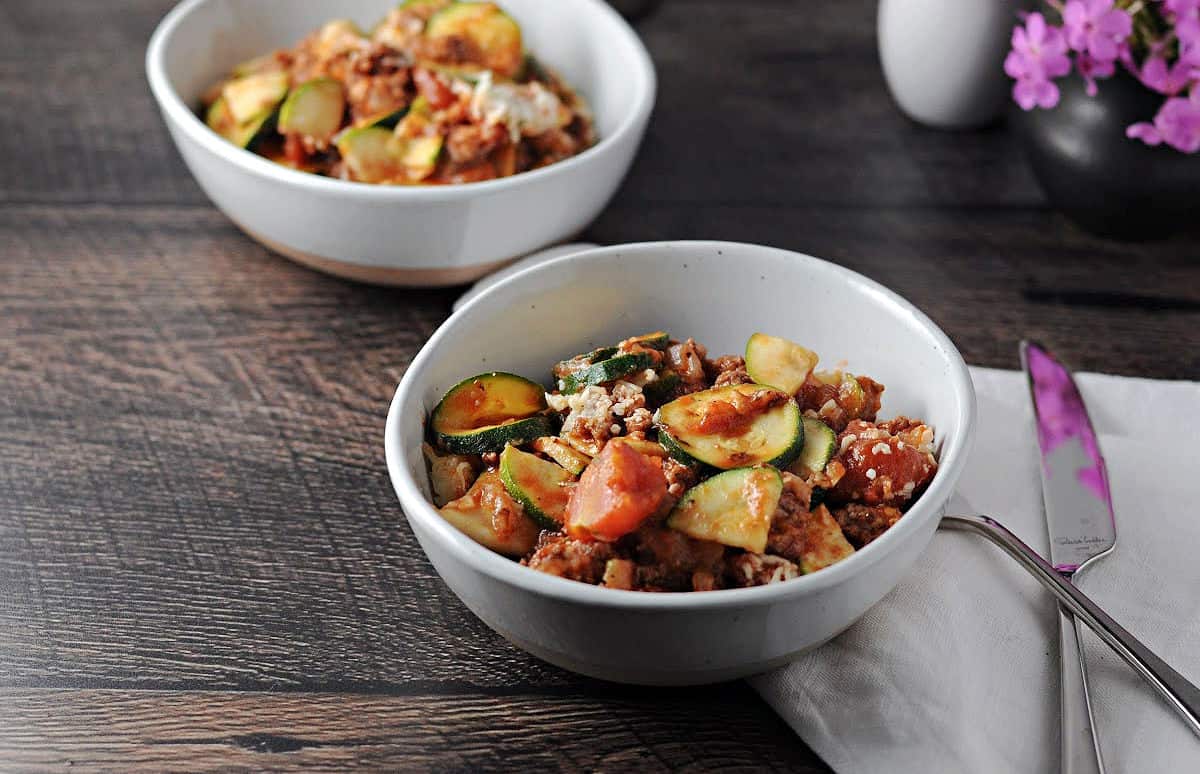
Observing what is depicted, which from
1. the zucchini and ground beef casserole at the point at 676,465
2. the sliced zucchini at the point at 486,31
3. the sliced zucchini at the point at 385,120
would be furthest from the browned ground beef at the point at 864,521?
the sliced zucchini at the point at 486,31

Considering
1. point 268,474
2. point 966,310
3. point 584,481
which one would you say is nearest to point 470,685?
point 584,481

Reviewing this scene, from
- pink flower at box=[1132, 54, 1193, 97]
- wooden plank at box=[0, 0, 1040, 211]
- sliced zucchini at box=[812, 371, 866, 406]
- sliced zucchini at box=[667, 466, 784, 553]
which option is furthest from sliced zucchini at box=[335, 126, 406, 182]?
pink flower at box=[1132, 54, 1193, 97]

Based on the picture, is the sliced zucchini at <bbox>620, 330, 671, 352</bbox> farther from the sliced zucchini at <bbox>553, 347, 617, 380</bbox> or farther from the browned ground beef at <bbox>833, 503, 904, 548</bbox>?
the browned ground beef at <bbox>833, 503, 904, 548</bbox>

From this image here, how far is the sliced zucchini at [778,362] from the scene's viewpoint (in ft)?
4.73

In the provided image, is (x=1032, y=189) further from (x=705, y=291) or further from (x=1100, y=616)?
(x=1100, y=616)

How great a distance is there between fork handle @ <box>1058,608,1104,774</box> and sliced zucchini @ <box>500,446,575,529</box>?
1.83 ft

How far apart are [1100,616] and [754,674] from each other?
1.23ft

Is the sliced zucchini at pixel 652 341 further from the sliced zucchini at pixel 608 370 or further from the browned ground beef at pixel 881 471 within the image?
the browned ground beef at pixel 881 471

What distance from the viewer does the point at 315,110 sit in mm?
1972

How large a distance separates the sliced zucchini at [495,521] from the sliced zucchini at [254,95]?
1.01 metres

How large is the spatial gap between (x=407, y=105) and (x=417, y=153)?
133mm

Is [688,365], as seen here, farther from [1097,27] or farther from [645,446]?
[1097,27]

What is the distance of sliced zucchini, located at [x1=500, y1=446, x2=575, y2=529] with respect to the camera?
1.27 m

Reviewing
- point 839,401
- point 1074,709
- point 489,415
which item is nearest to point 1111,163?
point 839,401
